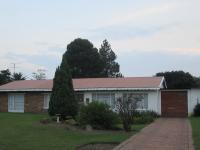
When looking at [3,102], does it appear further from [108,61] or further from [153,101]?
[108,61]

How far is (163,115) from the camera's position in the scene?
4184 centimetres

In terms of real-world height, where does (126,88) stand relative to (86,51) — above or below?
below

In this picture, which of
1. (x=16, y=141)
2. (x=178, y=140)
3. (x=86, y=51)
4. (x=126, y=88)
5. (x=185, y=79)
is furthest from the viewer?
(x=86, y=51)

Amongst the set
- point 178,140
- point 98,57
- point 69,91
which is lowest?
point 178,140

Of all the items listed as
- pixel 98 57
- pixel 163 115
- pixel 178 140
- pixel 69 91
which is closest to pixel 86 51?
pixel 98 57

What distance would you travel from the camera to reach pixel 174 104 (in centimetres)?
4212

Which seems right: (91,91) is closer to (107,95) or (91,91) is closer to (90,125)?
(107,95)

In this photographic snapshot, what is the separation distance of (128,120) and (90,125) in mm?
2117

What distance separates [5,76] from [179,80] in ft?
79.6

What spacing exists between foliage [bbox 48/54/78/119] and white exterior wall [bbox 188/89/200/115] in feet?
45.8

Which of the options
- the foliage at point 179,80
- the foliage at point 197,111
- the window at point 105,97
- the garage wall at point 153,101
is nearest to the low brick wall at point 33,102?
the window at point 105,97

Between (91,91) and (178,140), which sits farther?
(91,91)

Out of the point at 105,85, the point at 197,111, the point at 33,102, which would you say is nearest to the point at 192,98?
the point at 197,111

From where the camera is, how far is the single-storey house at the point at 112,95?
4134cm
